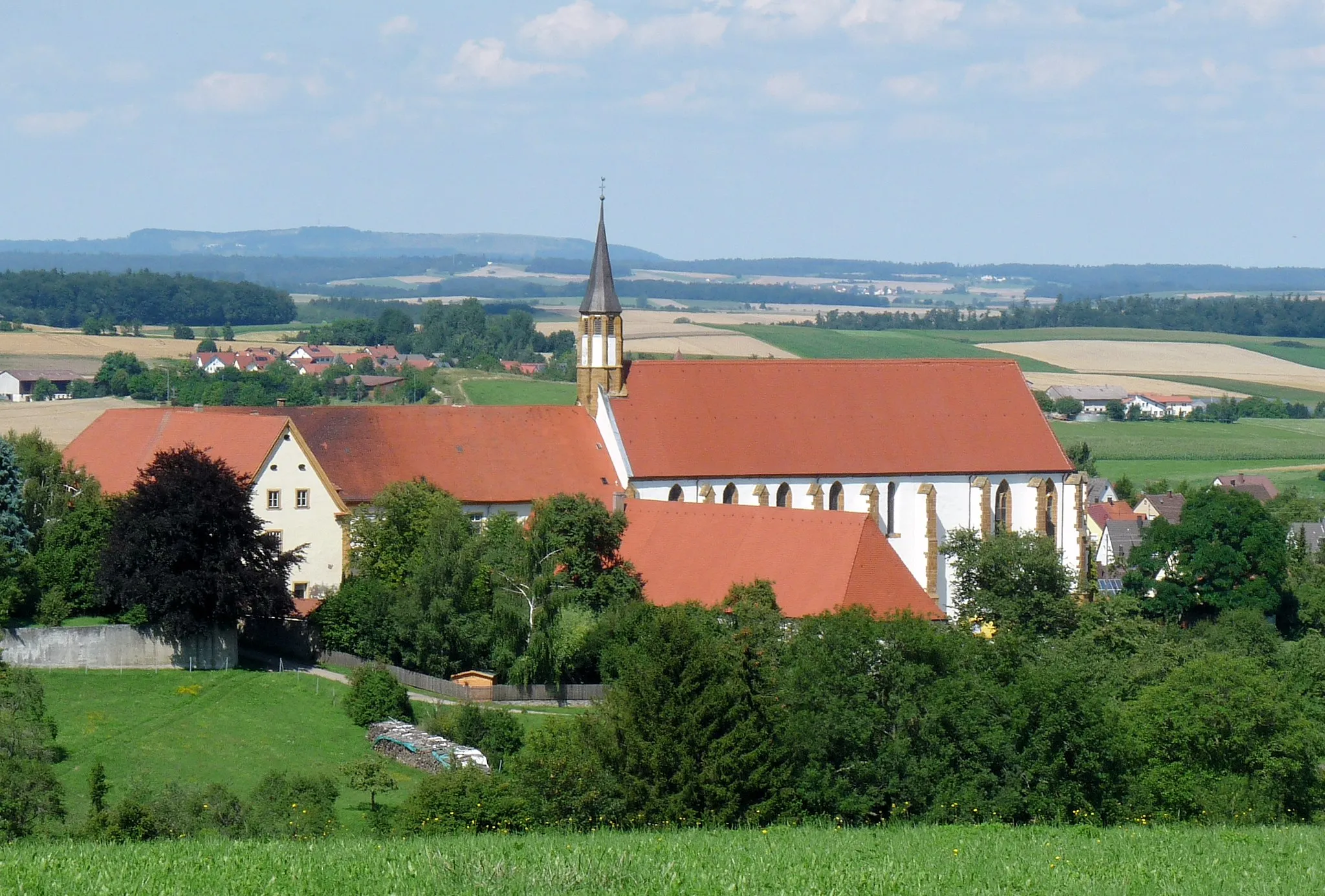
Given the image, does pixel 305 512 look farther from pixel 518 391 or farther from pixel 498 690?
pixel 518 391

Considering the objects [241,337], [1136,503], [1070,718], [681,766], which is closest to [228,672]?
[681,766]

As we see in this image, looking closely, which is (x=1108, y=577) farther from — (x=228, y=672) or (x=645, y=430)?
(x=228, y=672)

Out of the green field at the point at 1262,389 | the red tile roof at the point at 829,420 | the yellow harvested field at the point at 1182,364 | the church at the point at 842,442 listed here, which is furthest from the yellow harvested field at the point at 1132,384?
the church at the point at 842,442

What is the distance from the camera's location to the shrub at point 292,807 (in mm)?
30672

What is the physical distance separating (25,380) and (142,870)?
370 ft

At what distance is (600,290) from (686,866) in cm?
4370

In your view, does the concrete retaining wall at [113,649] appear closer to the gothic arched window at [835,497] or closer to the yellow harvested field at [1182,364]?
the gothic arched window at [835,497]

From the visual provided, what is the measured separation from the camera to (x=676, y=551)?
54438 millimetres

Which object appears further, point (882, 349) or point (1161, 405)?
point (882, 349)

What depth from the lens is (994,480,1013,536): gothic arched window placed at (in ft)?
210

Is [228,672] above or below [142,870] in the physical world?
below

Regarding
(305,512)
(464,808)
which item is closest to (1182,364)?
(305,512)

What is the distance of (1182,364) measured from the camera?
187 meters

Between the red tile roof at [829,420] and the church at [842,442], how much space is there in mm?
45
